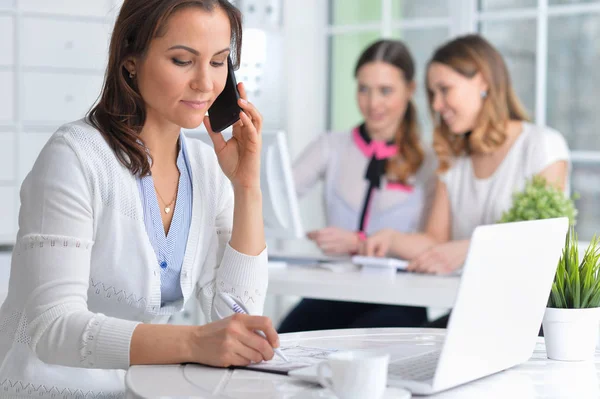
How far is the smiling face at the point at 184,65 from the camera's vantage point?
65.4 inches

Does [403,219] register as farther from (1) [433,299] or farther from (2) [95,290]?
(2) [95,290]

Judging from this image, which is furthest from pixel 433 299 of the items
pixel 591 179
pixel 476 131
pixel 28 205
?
pixel 591 179

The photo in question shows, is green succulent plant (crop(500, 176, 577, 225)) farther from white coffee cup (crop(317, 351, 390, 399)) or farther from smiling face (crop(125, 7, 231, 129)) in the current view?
white coffee cup (crop(317, 351, 390, 399))

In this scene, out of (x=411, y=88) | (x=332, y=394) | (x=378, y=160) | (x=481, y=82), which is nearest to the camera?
(x=332, y=394)

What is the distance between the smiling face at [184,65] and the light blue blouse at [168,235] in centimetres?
15

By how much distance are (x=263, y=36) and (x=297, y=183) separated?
84 cm

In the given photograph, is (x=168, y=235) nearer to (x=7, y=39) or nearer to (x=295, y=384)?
(x=295, y=384)

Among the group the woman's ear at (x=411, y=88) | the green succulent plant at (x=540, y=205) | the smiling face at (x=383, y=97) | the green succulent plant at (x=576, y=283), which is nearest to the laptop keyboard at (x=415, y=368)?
the green succulent plant at (x=576, y=283)

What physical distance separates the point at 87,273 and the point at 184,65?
0.44 meters

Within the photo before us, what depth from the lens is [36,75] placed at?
4004 millimetres

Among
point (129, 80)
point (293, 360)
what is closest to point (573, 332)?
point (293, 360)

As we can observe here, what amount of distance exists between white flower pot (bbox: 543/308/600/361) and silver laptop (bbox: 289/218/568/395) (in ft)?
0.26

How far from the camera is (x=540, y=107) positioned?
13.1 feet

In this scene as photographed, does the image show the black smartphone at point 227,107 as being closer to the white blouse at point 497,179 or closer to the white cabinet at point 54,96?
the white blouse at point 497,179
